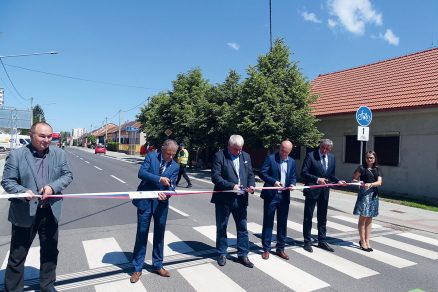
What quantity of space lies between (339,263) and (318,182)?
1.36 meters

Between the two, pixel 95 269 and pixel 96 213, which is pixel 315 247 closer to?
pixel 95 269

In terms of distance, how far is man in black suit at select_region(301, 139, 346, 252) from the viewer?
6.39m

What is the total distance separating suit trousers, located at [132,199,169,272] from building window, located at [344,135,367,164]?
13.7 meters

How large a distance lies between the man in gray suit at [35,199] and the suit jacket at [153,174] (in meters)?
1.00

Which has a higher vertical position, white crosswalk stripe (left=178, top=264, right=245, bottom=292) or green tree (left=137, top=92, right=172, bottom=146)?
green tree (left=137, top=92, right=172, bottom=146)

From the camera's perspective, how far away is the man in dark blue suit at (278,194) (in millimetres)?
5871

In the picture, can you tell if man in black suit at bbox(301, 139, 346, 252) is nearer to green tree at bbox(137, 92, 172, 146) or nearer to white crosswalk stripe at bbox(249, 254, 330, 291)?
white crosswalk stripe at bbox(249, 254, 330, 291)

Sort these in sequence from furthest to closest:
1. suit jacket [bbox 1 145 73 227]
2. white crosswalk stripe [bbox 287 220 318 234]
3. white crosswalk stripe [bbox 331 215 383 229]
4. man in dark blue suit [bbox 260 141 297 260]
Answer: white crosswalk stripe [bbox 331 215 383 229]
white crosswalk stripe [bbox 287 220 318 234]
man in dark blue suit [bbox 260 141 297 260]
suit jacket [bbox 1 145 73 227]

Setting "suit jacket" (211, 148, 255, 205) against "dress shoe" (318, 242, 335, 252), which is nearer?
"suit jacket" (211, 148, 255, 205)

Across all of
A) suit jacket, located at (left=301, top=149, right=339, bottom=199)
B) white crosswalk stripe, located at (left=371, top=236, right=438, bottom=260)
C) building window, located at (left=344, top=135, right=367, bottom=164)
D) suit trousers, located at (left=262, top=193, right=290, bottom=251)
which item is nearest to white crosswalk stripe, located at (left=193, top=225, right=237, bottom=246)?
suit trousers, located at (left=262, top=193, right=290, bottom=251)

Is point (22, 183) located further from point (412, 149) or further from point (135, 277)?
point (412, 149)

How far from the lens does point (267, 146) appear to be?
17.3m

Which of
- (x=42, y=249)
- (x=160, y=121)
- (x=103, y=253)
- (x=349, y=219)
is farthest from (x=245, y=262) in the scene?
(x=160, y=121)

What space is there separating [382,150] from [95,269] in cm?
1369
